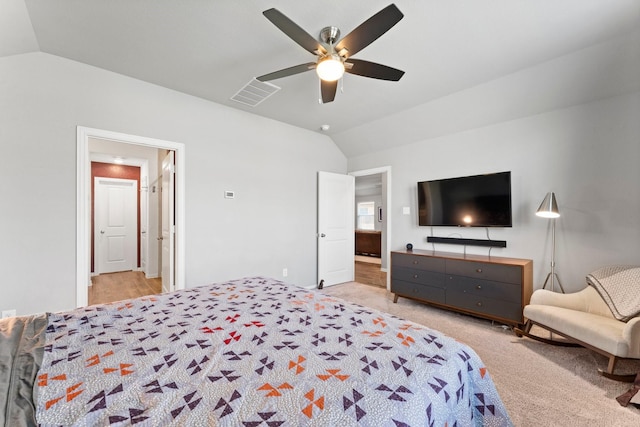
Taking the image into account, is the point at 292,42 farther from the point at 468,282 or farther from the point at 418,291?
the point at 418,291

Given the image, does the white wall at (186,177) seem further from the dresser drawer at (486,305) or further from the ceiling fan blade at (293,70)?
the dresser drawer at (486,305)

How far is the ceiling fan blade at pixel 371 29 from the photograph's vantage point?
1574 millimetres

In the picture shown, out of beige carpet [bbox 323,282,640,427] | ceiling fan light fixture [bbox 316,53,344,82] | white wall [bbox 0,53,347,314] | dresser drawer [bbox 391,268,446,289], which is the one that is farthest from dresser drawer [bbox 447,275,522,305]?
ceiling fan light fixture [bbox 316,53,344,82]

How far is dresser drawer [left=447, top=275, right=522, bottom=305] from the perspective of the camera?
2.90 metres

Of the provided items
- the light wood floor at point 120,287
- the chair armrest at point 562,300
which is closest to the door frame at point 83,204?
the light wood floor at point 120,287

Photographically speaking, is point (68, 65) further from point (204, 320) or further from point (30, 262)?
point (204, 320)

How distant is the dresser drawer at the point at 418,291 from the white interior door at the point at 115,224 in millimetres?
5833

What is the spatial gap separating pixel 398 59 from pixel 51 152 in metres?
3.39

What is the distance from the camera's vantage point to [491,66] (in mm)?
2668

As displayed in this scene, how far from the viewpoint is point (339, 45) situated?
6.24ft

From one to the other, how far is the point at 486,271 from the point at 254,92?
3418 millimetres

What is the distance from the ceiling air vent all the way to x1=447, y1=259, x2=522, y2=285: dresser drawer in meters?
3.03

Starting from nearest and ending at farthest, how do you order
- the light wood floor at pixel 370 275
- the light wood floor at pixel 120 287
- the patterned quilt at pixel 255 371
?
the patterned quilt at pixel 255 371 < the light wood floor at pixel 120 287 < the light wood floor at pixel 370 275

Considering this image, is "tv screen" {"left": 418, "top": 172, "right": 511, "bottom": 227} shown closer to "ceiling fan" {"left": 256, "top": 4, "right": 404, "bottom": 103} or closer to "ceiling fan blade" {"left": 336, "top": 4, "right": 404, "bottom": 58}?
"ceiling fan" {"left": 256, "top": 4, "right": 404, "bottom": 103}
